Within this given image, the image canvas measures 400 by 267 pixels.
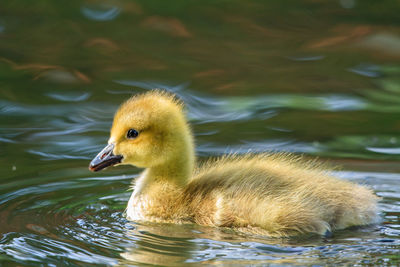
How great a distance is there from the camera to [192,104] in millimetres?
8055

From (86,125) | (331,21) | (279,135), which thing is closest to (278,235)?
(279,135)

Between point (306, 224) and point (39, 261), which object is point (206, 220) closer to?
point (306, 224)

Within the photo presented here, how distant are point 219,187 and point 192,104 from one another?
2.87m

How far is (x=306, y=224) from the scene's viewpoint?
Answer: 5000 millimetres

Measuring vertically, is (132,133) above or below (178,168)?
above

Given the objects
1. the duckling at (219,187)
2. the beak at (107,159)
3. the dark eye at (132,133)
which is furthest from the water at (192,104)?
the dark eye at (132,133)

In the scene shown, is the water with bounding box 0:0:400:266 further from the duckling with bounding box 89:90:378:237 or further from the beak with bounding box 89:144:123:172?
the beak with bounding box 89:144:123:172

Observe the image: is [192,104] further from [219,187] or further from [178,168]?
[219,187]

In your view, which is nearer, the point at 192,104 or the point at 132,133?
the point at 132,133

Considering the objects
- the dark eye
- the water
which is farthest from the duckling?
the water

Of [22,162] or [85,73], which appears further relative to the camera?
[85,73]

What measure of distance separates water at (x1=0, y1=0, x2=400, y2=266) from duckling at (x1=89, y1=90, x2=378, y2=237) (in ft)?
0.35

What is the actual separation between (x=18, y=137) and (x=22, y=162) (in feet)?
2.05

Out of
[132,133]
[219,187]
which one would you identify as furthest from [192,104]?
[219,187]
